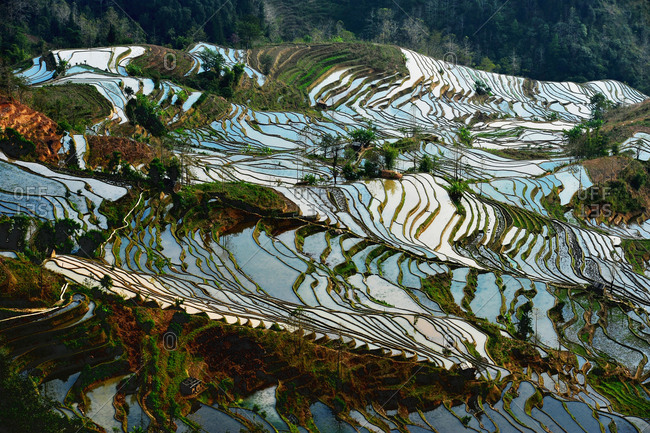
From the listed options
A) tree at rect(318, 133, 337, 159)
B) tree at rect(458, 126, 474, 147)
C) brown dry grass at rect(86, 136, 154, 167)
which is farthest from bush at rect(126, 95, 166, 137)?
tree at rect(458, 126, 474, 147)

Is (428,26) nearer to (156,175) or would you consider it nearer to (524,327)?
(156,175)

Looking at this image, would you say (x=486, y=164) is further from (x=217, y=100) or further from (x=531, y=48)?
(x=531, y=48)

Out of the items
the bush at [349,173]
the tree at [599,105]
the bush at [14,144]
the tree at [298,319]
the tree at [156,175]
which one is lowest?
the tree at [599,105]

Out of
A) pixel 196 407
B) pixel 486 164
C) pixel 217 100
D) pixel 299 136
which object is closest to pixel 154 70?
pixel 217 100

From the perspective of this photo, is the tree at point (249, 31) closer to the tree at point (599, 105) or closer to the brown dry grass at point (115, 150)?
the tree at point (599, 105)

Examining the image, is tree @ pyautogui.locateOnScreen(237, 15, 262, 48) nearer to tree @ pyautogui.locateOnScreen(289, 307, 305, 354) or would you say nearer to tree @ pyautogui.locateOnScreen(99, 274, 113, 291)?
tree @ pyautogui.locateOnScreen(289, 307, 305, 354)

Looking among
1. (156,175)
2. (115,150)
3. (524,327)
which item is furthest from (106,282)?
(115,150)

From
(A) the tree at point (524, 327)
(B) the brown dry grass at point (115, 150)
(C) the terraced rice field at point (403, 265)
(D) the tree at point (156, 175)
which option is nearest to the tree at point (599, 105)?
(C) the terraced rice field at point (403, 265)
